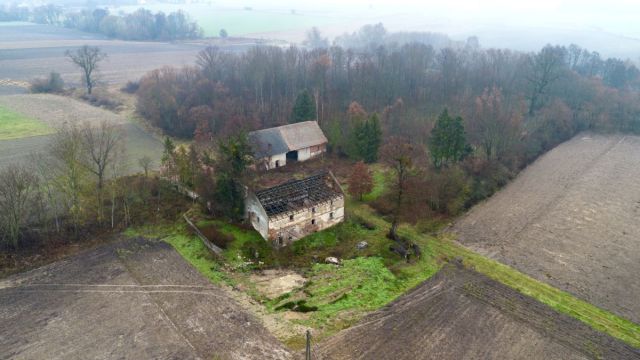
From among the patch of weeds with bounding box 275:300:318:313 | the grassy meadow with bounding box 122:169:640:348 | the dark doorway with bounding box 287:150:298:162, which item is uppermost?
the dark doorway with bounding box 287:150:298:162

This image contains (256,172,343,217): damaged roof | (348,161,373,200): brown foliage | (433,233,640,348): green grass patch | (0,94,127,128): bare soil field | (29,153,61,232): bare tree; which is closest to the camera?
(433,233,640,348): green grass patch

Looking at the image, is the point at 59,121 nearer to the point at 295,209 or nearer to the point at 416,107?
the point at 295,209

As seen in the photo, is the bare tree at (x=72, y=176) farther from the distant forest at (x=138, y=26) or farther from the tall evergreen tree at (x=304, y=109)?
the distant forest at (x=138, y=26)

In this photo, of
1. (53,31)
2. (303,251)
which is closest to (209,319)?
(303,251)

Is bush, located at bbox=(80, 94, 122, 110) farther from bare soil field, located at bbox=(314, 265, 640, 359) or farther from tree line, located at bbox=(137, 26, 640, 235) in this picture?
bare soil field, located at bbox=(314, 265, 640, 359)

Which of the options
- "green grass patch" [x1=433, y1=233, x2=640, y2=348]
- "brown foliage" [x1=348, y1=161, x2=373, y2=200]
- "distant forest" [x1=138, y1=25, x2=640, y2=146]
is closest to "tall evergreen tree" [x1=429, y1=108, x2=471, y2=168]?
"distant forest" [x1=138, y1=25, x2=640, y2=146]

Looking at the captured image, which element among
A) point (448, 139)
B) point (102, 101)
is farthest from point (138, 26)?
point (448, 139)
